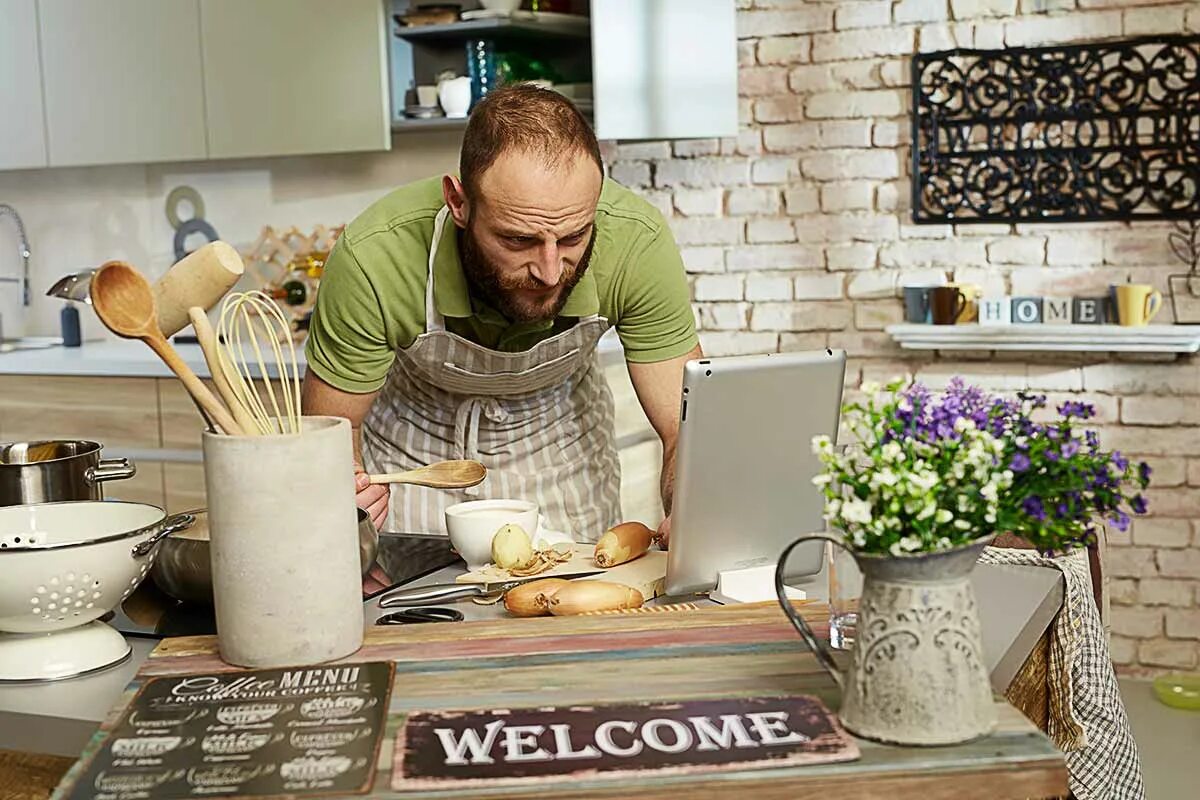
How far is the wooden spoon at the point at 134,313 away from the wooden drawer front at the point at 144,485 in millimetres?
2671

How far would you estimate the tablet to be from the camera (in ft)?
5.18

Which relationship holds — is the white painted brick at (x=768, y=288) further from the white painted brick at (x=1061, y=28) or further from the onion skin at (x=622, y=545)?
the onion skin at (x=622, y=545)

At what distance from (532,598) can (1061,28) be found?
2.61 metres

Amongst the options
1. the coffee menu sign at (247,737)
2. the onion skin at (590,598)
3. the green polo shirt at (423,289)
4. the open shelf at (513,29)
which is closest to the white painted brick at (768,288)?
the open shelf at (513,29)

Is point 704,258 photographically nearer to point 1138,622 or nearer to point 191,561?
point 1138,622

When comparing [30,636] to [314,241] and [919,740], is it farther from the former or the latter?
[314,241]

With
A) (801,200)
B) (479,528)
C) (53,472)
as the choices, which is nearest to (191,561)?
(53,472)

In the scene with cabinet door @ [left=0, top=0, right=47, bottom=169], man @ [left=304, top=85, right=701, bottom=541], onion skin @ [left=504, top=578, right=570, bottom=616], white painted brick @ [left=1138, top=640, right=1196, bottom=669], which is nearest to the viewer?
onion skin @ [left=504, top=578, right=570, bottom=616]

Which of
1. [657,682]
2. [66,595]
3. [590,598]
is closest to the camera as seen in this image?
[657,682]

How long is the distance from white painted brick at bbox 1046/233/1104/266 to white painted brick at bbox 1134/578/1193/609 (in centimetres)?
86

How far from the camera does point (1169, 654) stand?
3.62 m

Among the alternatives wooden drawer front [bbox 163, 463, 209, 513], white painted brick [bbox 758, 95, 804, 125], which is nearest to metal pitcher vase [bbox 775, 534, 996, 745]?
white painted brick [bbox 758, 95, 804, 125]

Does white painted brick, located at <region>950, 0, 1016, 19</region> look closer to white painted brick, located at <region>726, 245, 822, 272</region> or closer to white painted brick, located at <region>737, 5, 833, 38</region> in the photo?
white painted brick, located at <region>737, 5, 833, 38</region>

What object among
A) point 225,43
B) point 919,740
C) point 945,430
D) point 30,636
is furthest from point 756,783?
point 225,43
